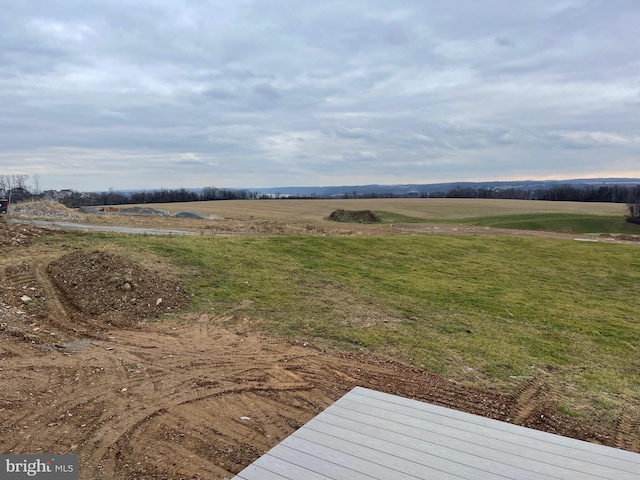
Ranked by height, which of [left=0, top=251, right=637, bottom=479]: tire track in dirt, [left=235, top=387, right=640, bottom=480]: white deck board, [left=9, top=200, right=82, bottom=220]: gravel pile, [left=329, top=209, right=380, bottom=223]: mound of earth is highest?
[left=9, top=200, right=82, bottom=220]: gravel pile

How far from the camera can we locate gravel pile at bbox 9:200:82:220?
1111 inches

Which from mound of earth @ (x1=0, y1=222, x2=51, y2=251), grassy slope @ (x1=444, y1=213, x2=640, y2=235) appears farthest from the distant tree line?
mound of earth @ (x1=0, y1=222, x2=51, y2=251)

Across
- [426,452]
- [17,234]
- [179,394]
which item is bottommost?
[179,394]

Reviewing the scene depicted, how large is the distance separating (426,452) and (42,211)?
→ 107 feet

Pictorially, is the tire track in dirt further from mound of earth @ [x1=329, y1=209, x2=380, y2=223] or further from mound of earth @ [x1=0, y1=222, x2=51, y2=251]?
mound of earth @ [x1=329, y1=209, x2=380, y2=223]

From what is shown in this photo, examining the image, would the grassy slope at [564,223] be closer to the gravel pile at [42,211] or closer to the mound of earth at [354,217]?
the mound of earth at [354,217]

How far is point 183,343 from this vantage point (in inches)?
294

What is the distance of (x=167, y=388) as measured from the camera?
5832 mm

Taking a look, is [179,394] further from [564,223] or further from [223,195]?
[223,195]

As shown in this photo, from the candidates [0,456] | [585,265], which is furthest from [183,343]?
[585,265]

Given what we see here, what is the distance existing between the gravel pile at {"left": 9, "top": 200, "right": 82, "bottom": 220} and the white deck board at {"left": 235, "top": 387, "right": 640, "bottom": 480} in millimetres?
28952

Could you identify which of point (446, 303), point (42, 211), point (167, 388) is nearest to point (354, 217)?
point (42, 211)

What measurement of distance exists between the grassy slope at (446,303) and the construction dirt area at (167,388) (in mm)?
684

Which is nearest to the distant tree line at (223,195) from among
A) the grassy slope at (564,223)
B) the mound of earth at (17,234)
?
the grassy slope at (564,223)
